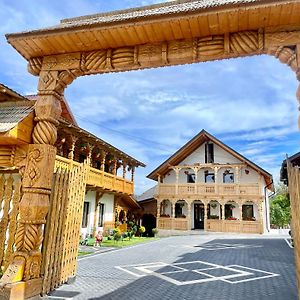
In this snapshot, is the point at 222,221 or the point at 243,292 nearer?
the point at 243,292

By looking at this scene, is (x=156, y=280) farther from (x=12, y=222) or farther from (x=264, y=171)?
(x=264, y=171)

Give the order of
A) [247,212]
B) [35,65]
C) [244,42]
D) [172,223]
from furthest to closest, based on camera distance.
→ [247,212], [172,223], [35,65], [244,42]

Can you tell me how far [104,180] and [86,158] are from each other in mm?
2153

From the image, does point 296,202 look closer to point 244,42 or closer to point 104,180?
point 244,42

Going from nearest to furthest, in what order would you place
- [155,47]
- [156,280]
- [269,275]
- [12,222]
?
[155,47] → [12,222] → [156,280] → [269,275]

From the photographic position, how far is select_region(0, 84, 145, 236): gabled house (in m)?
4.44

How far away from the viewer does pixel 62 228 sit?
5449mm

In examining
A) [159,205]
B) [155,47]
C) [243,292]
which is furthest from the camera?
[159,205]

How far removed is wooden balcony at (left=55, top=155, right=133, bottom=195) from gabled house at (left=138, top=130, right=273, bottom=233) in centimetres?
638

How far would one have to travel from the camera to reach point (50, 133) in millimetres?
4500

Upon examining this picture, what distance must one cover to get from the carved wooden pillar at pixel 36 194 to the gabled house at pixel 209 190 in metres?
23.0

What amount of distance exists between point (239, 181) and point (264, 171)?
2.43m

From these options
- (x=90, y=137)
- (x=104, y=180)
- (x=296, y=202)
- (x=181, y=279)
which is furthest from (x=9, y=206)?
(x=104, y=180)

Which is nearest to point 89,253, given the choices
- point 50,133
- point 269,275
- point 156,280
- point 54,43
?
point 156,280
